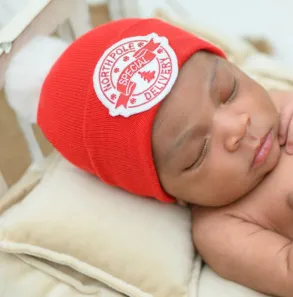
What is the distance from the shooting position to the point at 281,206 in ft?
3.23

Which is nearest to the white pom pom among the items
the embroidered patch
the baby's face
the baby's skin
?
the embroidered patch

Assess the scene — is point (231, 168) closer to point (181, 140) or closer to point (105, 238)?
point (181, 140)

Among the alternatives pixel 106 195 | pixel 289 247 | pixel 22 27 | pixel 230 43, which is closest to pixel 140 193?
pixel 106 195

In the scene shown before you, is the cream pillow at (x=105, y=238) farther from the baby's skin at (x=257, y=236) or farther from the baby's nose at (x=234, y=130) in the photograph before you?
the baby's nose at (x=234, y=130)

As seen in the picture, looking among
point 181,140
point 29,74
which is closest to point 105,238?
point 181,140

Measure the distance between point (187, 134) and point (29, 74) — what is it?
36 centimetres

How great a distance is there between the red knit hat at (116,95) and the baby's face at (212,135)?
2 centimetres

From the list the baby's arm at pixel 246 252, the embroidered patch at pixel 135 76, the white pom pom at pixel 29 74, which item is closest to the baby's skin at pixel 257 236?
the baby's arm at pixel 246 252

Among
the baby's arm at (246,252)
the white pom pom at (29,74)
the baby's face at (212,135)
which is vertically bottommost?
the baby's arm at (246,252)

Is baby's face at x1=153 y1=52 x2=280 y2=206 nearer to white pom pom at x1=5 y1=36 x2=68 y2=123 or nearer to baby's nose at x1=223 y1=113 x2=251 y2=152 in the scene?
baby's nose at x1=223 y1=113 x2=251 y2=152

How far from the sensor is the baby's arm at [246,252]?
36.2 inches

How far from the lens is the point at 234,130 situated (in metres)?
0.93

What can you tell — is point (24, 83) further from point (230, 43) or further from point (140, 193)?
point (230, 43)

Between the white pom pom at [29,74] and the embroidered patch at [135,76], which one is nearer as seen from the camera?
the embroidered patch at [135,76]
